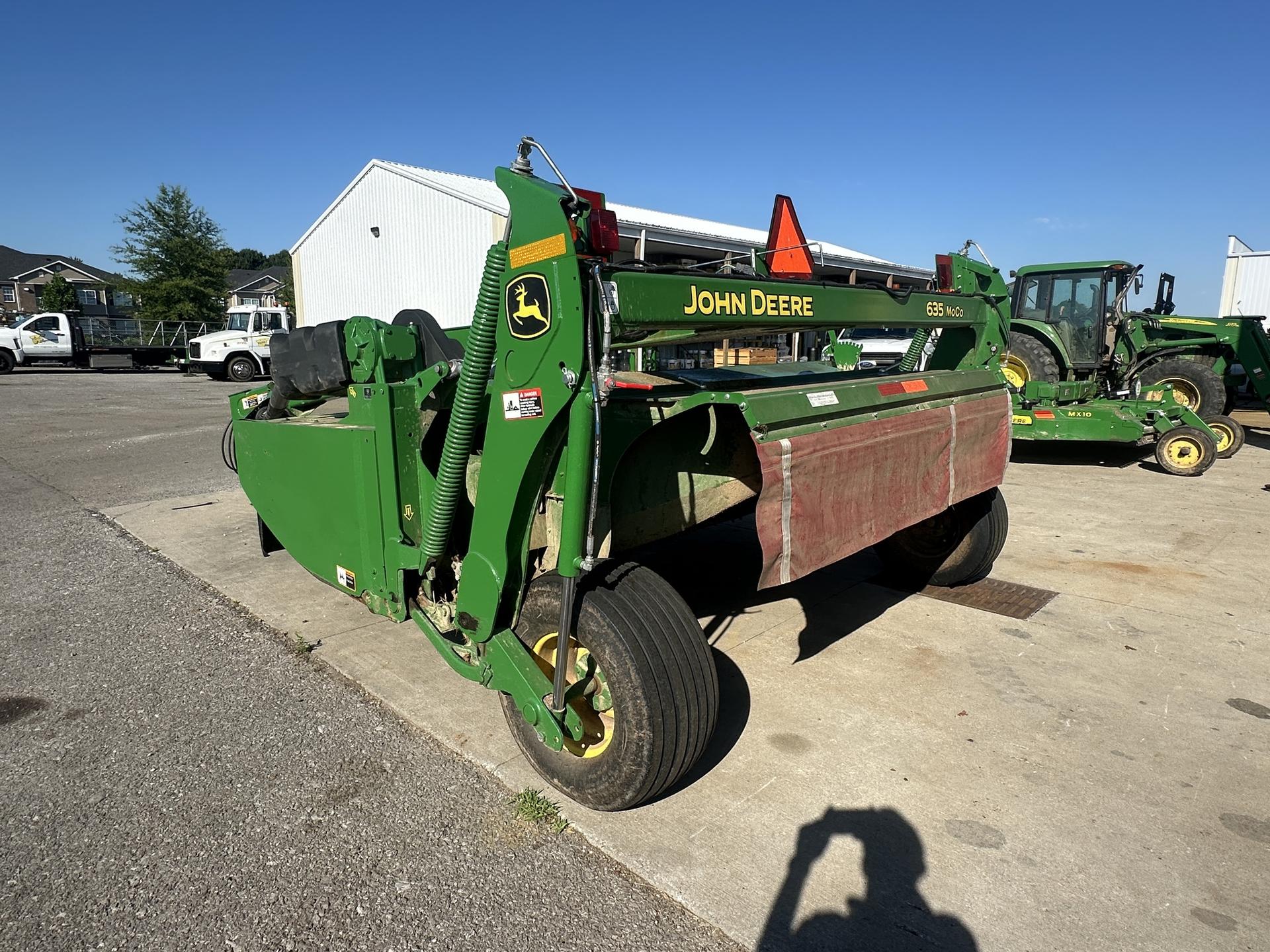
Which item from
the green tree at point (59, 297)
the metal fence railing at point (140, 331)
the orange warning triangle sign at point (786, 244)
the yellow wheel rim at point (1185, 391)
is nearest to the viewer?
the orange warning triangle sign at point (786, 244)

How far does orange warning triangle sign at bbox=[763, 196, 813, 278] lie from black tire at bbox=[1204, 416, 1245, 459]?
31.2 feet

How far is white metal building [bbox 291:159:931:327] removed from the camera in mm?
18797

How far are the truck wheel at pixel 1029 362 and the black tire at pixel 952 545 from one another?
6603 millimetres

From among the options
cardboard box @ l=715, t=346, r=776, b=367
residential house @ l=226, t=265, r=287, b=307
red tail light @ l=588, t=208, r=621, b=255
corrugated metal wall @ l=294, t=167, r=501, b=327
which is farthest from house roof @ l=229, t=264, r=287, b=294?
red tail light @ l=588, t=208, r=621, b=255

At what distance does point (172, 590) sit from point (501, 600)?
10.7 ft

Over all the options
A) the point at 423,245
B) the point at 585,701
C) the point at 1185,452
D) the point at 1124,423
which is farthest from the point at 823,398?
the point at 423,245

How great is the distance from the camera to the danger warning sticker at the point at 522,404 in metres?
2.41

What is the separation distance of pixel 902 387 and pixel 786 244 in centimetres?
79

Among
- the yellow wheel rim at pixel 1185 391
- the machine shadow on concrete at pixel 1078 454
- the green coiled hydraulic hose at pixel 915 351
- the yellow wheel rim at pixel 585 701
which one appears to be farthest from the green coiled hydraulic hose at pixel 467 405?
the yellow wheel rim at pixel 1185 391

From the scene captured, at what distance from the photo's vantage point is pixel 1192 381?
10.9 m

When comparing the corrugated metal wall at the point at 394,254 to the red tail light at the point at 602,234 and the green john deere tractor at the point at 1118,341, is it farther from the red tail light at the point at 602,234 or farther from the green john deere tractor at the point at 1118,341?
the red tail light at the point at 602,234

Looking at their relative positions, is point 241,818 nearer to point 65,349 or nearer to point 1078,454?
point 1078,454

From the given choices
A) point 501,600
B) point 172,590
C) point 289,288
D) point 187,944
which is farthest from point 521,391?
point 289,288

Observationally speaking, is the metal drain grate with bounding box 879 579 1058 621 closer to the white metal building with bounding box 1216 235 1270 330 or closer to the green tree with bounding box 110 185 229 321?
the white metal building with bounding box 1216 235 1270 330
